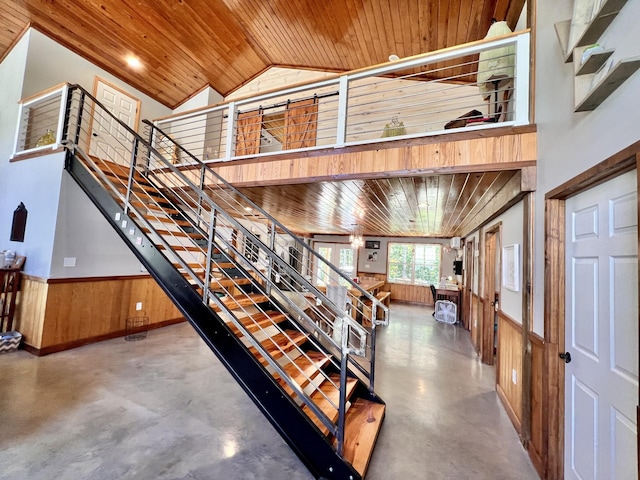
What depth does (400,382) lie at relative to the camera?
344 cm

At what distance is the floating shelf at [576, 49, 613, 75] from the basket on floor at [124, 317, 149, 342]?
577 cm

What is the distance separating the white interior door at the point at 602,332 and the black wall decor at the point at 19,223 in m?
6.27

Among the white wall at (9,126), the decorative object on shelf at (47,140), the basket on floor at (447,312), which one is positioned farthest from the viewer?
the basket on floor at (447,312)

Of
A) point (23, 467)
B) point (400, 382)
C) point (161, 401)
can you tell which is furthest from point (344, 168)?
point (23, 467)

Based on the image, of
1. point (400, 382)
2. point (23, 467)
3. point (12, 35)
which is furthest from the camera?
point (12, 35)

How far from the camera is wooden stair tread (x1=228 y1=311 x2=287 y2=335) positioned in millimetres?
2463

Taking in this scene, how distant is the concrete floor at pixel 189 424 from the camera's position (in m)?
1.94

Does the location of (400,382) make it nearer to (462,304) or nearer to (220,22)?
(462,304)

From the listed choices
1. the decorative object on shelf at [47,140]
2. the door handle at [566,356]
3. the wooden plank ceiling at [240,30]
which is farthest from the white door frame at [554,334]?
the decorative object on shelf at [47,140]

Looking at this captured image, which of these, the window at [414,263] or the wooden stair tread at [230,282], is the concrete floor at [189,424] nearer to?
Result: the wooden stair tread at [230,282]

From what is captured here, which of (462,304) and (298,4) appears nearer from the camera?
(298,4)

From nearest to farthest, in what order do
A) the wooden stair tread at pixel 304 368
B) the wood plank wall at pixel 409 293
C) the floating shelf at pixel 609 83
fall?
the floating shelf at pixel 609 83, the wooden stair tread at pixel 304 368, the wood plank wall at pixel 409 293

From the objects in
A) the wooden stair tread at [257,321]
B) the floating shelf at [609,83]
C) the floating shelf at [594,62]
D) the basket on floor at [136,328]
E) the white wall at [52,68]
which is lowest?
the basket on floor at [136,328]

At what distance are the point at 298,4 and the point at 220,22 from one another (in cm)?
148
